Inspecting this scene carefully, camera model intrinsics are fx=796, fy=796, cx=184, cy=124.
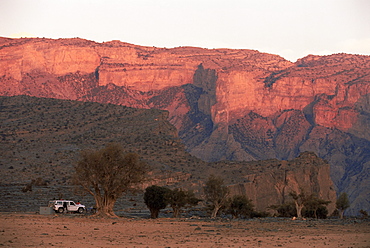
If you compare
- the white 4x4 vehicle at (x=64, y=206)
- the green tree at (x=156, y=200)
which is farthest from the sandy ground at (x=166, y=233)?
the green tree at (x=156, y=200)

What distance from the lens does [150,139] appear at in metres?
124

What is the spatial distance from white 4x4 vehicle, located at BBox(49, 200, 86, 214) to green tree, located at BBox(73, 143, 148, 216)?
314 cm

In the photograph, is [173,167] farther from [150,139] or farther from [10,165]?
[10,165]

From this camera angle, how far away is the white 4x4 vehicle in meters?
69.4

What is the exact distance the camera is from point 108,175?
6725cm

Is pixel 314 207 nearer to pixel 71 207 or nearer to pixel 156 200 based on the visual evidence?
pixel 156 200

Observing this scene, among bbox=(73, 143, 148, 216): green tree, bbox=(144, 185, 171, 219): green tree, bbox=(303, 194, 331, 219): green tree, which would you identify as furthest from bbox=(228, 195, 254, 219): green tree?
bbox=(73, 143, 148, 216): green tree

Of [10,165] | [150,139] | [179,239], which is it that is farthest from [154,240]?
[150,139]

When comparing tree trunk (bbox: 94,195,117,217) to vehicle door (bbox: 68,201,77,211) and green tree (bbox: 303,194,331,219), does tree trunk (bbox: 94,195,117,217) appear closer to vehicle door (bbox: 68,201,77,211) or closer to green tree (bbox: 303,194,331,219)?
vehicle door (bbox: 68,201,77,211)

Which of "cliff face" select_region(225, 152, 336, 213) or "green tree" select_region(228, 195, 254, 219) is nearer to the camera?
"green tree" select_region(228, 195, 254, 219)

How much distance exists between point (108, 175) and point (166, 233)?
49.4ft

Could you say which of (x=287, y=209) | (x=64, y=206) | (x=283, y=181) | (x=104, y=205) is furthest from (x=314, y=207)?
(x=283, y=181)

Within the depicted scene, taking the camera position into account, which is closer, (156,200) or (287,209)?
(156,200)

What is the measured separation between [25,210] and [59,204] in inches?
287
